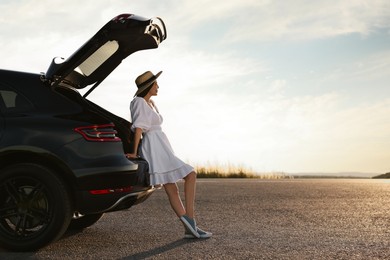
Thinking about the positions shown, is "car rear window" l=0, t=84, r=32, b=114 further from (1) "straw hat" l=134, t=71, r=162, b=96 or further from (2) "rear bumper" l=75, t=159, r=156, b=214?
(1) "straw hat" l=134, t=71, r=162, b=96

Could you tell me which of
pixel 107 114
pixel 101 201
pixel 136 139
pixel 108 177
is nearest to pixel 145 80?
pixel 107 114

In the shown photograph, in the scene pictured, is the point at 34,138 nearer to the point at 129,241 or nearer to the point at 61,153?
the point at 61,153

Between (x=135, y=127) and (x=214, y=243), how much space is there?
4.86ft

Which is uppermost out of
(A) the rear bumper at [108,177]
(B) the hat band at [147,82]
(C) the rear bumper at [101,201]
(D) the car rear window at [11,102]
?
(B) the hat band at [147,82]

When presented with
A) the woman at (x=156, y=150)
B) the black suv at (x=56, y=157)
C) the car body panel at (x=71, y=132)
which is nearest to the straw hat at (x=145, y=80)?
the woman at (x=156, y=150)

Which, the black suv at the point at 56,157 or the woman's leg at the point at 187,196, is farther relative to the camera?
the woman's leg at the point at 187,196

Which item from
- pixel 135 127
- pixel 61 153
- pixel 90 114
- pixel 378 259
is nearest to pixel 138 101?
pixel 135 127

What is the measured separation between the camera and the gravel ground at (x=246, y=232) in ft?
19.4

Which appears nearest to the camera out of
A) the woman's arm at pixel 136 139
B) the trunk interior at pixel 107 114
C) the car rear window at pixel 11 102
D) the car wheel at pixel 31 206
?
the car wheel at pixel 31 206

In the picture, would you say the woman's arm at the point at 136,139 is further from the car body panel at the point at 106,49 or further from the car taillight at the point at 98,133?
the car body panel at the point at 106,49

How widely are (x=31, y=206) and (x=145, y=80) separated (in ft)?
6.21

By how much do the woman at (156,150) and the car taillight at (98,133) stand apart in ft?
1.76

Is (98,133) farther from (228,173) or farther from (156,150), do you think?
(228,173)

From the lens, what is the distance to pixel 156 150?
682 cm
